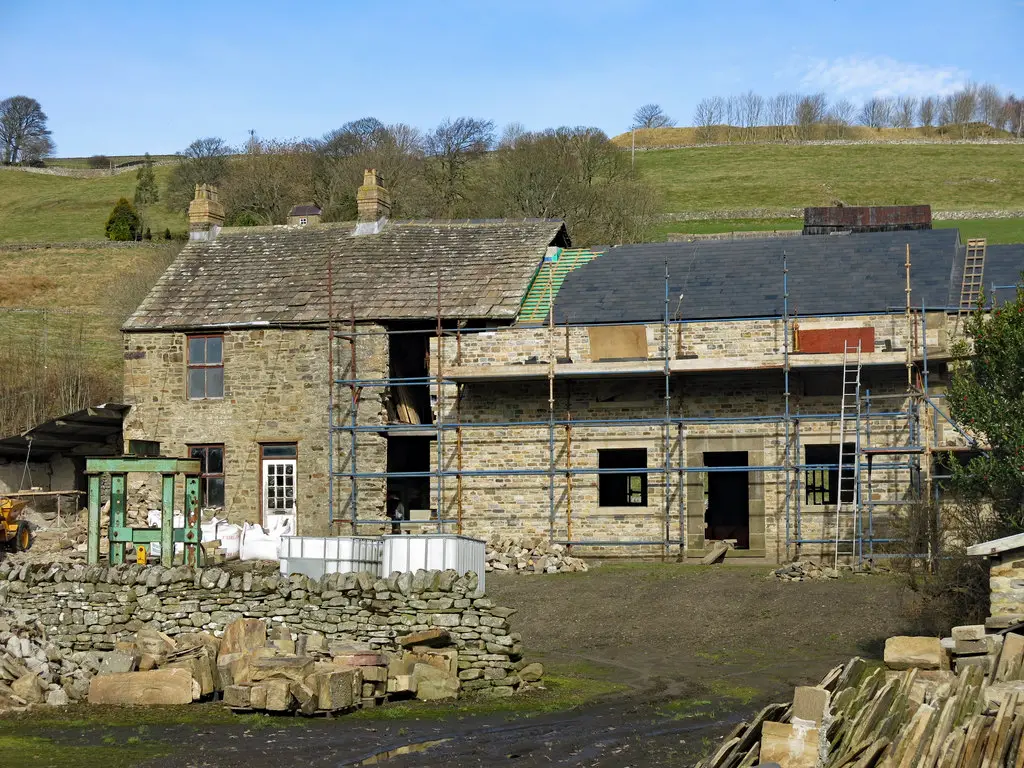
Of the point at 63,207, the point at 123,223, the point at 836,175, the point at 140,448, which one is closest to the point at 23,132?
the point at 63,207

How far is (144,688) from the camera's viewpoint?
1437 centimetres

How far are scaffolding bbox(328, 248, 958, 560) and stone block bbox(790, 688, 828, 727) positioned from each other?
1243cm

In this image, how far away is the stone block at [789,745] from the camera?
9.94 meters

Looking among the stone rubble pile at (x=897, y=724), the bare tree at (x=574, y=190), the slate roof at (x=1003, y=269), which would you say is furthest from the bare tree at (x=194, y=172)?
the stone rubble pile at (x=897, y=724)

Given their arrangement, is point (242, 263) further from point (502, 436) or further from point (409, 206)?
point (409, 206)

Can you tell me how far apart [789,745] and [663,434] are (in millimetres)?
15056

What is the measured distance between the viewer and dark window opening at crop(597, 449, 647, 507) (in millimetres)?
25328

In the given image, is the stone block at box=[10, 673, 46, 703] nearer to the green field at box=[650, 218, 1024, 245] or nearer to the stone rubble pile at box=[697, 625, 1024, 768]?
the stone rubble pile at box=[697, 625, 1024, 768]

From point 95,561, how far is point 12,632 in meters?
1.54

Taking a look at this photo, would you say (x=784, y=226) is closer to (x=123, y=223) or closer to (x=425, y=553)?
(x=123, y=223)

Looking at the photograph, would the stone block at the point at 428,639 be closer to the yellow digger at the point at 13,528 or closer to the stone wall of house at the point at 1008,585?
the stone wall of house at the point at 1008,585

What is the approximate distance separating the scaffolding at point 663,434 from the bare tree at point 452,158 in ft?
83.6

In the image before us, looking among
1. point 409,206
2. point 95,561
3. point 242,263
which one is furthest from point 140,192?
point 95,561

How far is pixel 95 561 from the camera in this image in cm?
1688
